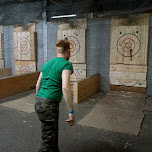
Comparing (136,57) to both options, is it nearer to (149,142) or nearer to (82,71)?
(82,71)

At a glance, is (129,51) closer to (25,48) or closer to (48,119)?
(25,48)

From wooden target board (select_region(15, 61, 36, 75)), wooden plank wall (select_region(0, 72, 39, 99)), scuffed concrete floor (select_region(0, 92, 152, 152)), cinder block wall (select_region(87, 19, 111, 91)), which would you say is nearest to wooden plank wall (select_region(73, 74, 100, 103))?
cinder block wall (select_region(87, 19, 111, 91))

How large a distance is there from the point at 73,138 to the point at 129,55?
10.9 feet

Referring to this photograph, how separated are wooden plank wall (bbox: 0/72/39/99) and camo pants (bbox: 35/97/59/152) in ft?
10.3

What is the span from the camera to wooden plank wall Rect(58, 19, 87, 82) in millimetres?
5664

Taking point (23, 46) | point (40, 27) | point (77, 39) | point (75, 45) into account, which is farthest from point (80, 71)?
point (23, 46)

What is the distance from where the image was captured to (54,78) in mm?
1893

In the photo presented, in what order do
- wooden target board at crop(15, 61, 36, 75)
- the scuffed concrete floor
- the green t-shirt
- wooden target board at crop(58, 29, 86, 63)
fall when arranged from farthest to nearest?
wooden target board at crop(15, 61, 36, 75) → wooden target board at crop(58, 29, 86, 63) → the scuffed concrete floor → the green t-shirt

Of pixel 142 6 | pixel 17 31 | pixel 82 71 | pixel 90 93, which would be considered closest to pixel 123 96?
pixel 90 93

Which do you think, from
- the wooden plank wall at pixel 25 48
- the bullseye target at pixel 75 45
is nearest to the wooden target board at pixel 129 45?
the bullseye target at pixel 75 45

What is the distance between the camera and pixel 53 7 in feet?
21.4

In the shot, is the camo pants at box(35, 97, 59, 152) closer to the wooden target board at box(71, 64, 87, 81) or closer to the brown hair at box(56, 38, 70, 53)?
the brown hair at box(56, 38, 70, 53)

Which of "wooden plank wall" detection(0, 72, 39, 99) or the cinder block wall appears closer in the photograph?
"wooden plank wall" detection(0, 72, 39, 99)

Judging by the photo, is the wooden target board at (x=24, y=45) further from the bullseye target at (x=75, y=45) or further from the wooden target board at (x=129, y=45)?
the wooden target board at (x=129, y=45)
